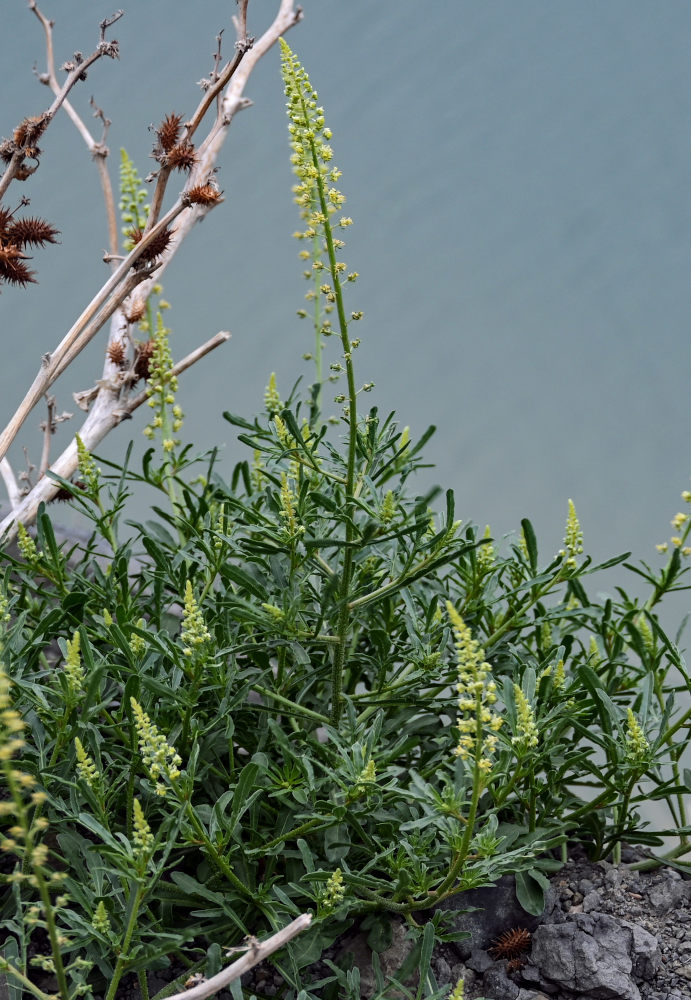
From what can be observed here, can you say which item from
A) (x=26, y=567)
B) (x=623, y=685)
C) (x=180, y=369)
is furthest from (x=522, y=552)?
(x=26, y=567)

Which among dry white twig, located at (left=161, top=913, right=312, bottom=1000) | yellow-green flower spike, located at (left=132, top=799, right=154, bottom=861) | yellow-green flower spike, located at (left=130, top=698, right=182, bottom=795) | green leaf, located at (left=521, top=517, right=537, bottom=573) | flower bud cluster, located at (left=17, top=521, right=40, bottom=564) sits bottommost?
dry white twig, located at (left=161, top=913, right=312, bottom=1000)

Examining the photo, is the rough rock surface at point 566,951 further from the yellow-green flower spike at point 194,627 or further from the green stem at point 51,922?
the yellow-green flower spike at point 194,627

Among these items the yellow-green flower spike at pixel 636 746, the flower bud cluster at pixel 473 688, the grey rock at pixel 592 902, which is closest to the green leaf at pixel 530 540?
the yellow-green flower spike at pixel 636 746

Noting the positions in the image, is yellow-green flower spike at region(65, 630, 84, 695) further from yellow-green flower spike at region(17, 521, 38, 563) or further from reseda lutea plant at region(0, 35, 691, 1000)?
Result: yellow-green flower spike at region(17, 521, 38, 563)

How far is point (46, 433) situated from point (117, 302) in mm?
564

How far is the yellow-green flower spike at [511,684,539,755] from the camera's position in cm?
145

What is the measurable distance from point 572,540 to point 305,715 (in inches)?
23.5

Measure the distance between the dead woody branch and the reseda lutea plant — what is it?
17 cm

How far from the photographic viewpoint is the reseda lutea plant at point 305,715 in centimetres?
154

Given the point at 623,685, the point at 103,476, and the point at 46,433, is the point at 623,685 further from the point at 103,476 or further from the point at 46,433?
the point at 46,433

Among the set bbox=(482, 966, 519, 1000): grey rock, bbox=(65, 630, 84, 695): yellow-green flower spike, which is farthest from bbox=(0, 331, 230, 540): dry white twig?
bbox=(482, 966, 519, 1000): grey rock

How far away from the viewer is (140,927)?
166 centimetres

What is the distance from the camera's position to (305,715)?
71.6 inches

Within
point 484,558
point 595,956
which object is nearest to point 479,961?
point 595,956
